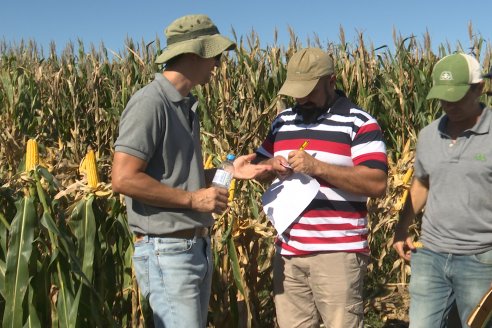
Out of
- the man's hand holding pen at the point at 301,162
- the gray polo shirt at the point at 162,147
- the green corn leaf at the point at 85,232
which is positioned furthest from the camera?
the green corn leaf at the point at 85,232

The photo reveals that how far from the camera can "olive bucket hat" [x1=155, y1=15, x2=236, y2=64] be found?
2887mm

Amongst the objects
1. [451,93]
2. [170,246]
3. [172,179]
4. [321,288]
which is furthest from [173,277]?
[451,93]

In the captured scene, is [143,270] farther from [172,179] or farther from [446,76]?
[446,76]

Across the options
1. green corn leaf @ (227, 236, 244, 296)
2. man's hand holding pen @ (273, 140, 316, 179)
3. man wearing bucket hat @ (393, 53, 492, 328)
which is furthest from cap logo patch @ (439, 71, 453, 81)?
green corn leaf @ (227, 236, 244, 296)

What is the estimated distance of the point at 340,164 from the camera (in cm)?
340

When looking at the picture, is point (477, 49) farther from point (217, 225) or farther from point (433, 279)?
point (433, 279)

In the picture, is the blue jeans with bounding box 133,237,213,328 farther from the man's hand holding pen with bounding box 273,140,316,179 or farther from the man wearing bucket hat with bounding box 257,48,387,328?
the man wearing bucket hat with bounding box 257,48,387,328

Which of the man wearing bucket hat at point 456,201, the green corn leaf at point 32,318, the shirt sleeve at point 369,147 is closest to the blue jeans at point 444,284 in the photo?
the man wearing bucket hat at point 456,201

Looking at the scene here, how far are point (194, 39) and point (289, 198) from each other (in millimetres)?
958

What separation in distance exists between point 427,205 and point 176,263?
4.17 ft

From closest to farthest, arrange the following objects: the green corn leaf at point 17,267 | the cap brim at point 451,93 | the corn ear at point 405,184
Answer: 1. the cap brim at point 451,93
2. the green corn leaf at point 17,267
3. the corn ear at point 405,184

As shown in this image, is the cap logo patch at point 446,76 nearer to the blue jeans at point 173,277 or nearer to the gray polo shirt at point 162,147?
the gray polo shirt at point 162,147

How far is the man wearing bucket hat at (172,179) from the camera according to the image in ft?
9.09

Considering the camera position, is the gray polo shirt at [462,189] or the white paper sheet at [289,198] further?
the white paper sheet at [289,198]
